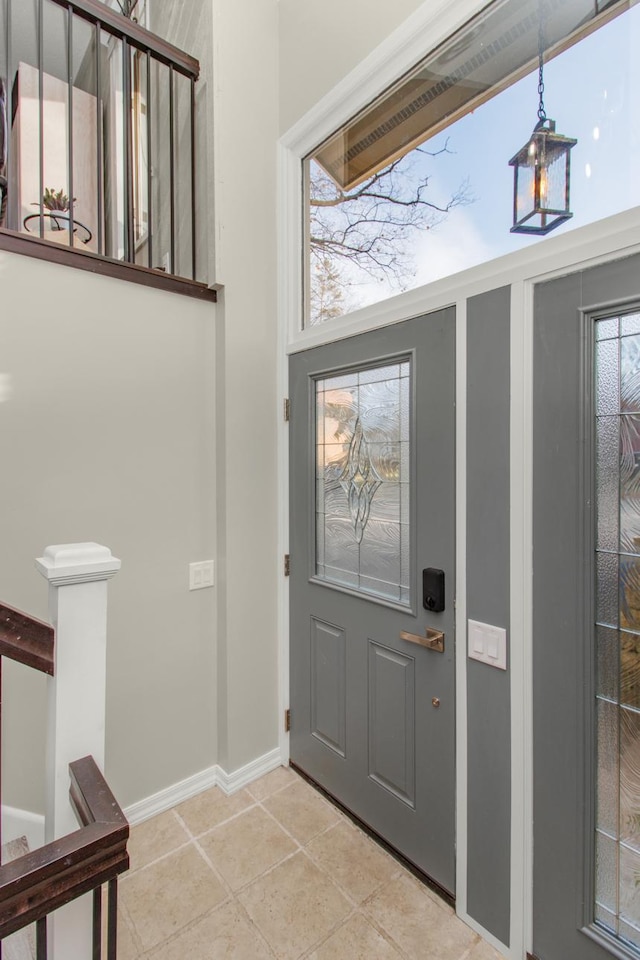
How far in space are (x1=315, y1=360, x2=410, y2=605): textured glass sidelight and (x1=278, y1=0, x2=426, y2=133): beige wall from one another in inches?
45.7

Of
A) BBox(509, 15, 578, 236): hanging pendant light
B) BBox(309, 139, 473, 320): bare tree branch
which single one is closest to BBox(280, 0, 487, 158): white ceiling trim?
BBox(309, 139, 473, 320): bare tree branch

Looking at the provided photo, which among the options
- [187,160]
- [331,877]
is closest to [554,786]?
[331,877]

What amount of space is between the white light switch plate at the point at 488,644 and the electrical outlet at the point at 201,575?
3.72 ft

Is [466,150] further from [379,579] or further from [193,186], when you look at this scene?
[379,579]

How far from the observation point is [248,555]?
2.08 metres

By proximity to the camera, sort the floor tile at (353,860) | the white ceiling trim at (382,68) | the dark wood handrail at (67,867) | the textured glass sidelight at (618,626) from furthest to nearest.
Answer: the floor tile at (353,860) → the white ceiling trim at (382,68) → the textured glass sidelight at (618,626) → the dark wood handrail at (67,867)

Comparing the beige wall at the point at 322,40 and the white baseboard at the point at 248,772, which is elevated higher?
the beige wall at the point at 322,40

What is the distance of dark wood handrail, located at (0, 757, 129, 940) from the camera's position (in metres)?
0.68

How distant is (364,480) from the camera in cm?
182

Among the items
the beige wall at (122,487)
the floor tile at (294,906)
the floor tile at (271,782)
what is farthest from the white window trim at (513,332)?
the floor tile at (271,782)

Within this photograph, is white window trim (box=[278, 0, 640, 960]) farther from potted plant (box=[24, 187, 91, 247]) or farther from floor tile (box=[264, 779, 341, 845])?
potted plant (box=[24, 187, 91, 247])

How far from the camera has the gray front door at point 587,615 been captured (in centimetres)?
113

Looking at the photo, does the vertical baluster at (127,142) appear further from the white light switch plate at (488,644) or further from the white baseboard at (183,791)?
the white baseboard at (183,791)

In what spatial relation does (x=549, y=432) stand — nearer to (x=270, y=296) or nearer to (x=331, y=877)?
(x=270, y=296)
